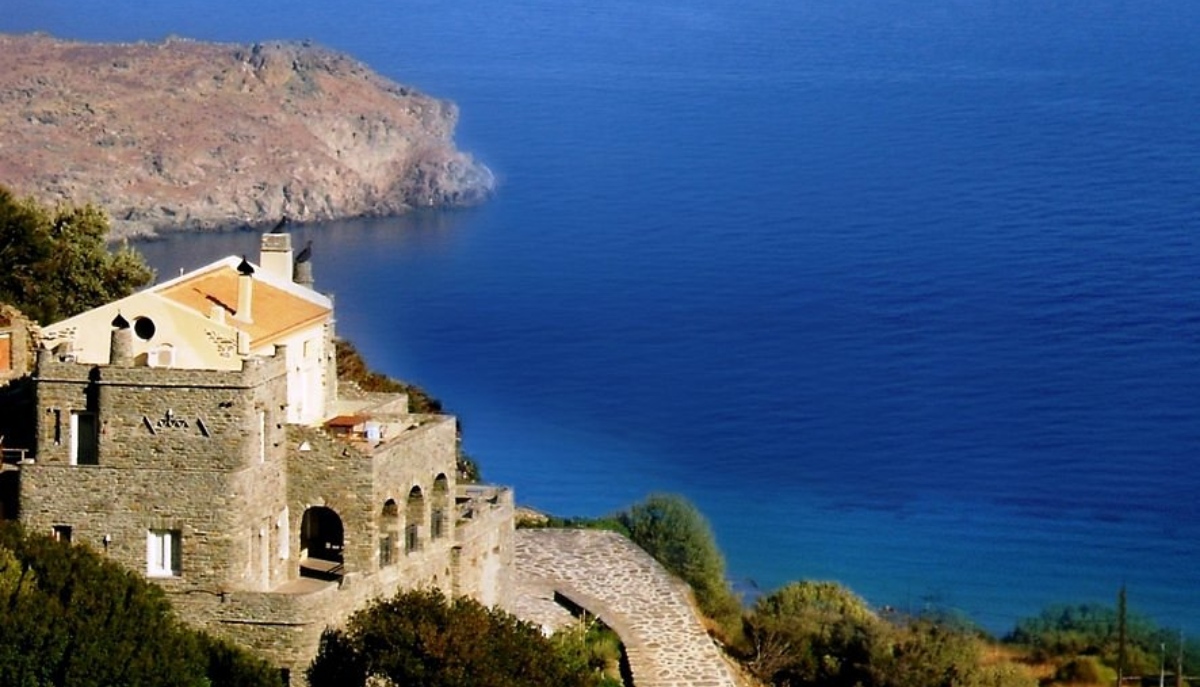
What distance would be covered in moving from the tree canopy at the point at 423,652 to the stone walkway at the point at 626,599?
328cm

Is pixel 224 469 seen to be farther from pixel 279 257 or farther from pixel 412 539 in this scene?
pixel 279 257

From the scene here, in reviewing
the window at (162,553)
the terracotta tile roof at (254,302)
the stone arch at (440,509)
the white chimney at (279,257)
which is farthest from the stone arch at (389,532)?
the white chimney at (279,257)

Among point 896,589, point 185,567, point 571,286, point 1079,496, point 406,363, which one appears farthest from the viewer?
point 571,286

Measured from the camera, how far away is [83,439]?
23922 mm

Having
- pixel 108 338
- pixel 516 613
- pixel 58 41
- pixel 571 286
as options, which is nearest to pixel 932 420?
pixel 571 286

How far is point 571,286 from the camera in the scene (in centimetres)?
9144

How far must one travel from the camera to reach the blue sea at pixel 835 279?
57.1m

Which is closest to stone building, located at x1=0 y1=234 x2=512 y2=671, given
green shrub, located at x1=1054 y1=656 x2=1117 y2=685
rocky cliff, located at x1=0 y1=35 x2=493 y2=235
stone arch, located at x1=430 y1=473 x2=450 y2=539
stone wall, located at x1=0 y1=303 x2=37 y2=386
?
stone arch, located at x1=430 y1=473 x2=450 y2=539

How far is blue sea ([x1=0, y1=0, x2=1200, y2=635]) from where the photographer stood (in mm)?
57062

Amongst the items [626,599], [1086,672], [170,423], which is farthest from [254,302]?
[1086,672]

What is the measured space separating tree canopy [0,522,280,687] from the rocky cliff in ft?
268

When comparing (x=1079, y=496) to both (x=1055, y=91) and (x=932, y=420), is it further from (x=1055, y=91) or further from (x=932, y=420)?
(x=1055, y=91)

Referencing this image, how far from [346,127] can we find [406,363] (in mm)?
58778

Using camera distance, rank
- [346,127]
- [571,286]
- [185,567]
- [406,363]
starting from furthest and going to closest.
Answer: [346,127] → [571,286] → [406,363] → [185,567]
